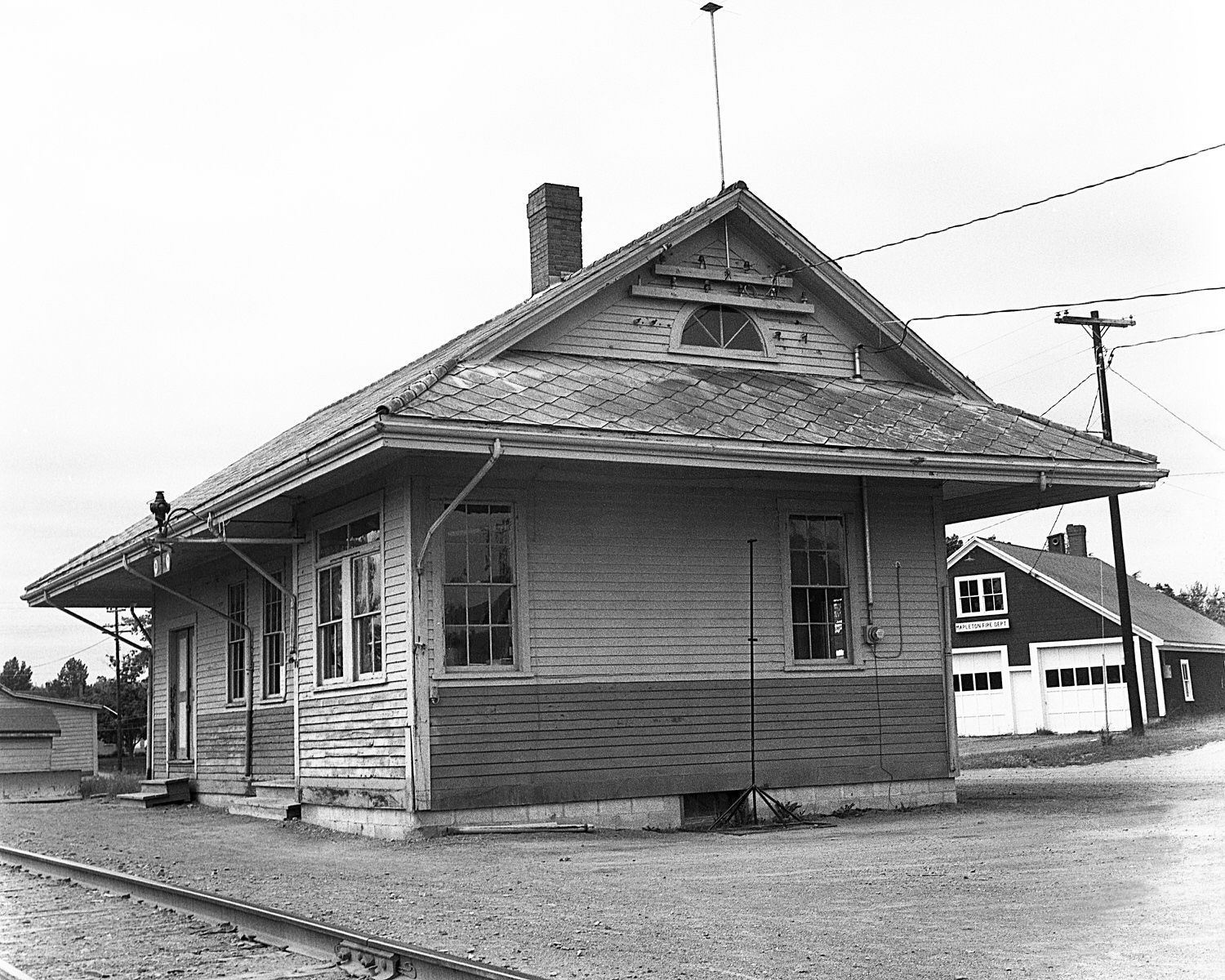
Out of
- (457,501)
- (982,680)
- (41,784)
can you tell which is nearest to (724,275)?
(457,501)

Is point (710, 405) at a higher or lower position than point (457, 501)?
higher

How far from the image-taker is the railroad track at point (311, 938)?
674 centimetres

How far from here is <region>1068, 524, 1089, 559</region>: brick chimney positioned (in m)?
52.0

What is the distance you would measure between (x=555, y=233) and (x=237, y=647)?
7209mm

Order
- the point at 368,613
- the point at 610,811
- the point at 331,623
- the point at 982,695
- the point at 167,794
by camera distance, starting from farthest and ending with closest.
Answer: the point at 982,695 < the point at 167,794 < the point at 331,623 < the point at 368,613 < the point at 610,811

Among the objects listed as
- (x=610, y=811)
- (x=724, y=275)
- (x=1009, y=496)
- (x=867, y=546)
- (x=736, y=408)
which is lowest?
(x=610, y=811)

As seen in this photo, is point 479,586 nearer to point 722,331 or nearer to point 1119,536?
point 722,331

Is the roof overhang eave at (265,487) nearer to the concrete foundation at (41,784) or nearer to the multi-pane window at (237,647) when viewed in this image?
the multi-pane window at (237,647)

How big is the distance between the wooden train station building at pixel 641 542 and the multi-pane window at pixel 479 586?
25 mm

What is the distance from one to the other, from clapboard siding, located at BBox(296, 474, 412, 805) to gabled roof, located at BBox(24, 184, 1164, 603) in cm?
98

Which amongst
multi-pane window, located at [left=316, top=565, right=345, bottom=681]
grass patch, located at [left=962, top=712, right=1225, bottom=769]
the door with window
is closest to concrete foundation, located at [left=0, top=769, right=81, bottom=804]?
the door with window

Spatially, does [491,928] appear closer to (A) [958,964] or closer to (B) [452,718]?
(A) [958,964]

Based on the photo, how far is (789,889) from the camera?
368 inches

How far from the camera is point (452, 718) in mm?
13633
